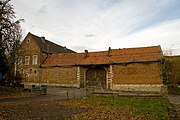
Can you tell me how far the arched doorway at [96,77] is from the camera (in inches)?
1437

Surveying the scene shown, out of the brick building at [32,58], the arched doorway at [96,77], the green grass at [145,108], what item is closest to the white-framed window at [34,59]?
the brick building at [32,58]

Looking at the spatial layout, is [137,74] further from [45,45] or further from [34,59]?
[45,45]

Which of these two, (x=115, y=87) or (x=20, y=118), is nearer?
(x=20, y=118)

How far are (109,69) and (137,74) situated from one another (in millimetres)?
4931

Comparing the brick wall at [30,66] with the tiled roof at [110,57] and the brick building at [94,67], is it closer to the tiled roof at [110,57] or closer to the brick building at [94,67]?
the brick building at [94,67]

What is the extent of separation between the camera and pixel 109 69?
35.7m

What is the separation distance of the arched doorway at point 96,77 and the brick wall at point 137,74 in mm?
2562

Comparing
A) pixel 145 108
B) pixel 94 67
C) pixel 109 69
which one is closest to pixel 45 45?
pixel 94 67

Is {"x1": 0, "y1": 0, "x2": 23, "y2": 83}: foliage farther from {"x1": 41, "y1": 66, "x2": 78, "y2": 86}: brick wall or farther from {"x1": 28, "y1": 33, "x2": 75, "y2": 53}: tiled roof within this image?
{"x1": 28, "y1": 33, "x2": 75, "y2": 53}: tiled roof

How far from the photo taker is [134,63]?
110 ft

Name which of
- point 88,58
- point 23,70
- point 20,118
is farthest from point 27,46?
point 20,118

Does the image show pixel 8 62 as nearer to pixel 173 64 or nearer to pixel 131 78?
pixel 131 78

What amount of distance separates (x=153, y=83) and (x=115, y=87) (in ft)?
19.4

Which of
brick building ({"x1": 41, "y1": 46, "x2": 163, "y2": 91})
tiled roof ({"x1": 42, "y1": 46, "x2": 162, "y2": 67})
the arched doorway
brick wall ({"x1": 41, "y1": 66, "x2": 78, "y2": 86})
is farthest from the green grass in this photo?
brick wall ({"x1": 41, "y1": 66, "x2": 78, "y2": 86})
